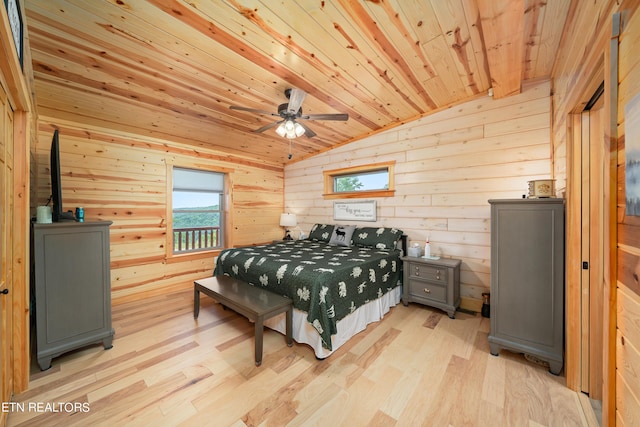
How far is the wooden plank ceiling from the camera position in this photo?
1.66 meters

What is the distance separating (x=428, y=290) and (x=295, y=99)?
2.60 m

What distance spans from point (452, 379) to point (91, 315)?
293cm

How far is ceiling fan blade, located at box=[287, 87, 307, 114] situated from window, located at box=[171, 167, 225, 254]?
226 cm

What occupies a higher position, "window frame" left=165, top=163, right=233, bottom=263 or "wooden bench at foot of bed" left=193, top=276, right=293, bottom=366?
"window frame" left=165, top=163, right=233, bottom=263

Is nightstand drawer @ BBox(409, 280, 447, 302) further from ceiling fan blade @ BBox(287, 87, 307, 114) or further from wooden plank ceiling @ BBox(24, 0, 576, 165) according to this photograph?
ceiling fan blade @ BBox(287, 87, 307, 114)

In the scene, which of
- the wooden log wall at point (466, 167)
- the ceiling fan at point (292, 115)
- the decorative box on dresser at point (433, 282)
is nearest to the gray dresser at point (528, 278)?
the decorative box on dresser at point (433, 282)

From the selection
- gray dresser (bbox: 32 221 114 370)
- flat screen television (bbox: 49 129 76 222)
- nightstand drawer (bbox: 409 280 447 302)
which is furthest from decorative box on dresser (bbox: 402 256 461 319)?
flat screen television (bbox: 49 129 76 222)

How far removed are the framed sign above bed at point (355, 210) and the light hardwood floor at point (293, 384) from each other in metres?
1.85

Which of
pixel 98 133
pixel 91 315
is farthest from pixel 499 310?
pixel 98 133

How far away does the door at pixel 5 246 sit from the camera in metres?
1.33

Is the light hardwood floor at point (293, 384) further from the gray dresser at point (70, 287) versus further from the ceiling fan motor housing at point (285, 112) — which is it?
the ceiling fan motor housing at point (285, 112)

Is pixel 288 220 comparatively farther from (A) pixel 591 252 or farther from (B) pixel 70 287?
(A) pixel 591 252

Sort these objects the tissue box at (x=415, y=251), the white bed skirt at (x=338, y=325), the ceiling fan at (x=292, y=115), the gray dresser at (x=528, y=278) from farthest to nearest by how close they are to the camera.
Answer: the tissue box at (x=415, y=251) → the ceiling fan at (x=292, y=115) → the white bed skirt at (x=338, y=325) → the gray dresser at (x=528, y=278)

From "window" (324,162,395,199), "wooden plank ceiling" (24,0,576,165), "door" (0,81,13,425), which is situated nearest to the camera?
"door" (0,81,13,425)
